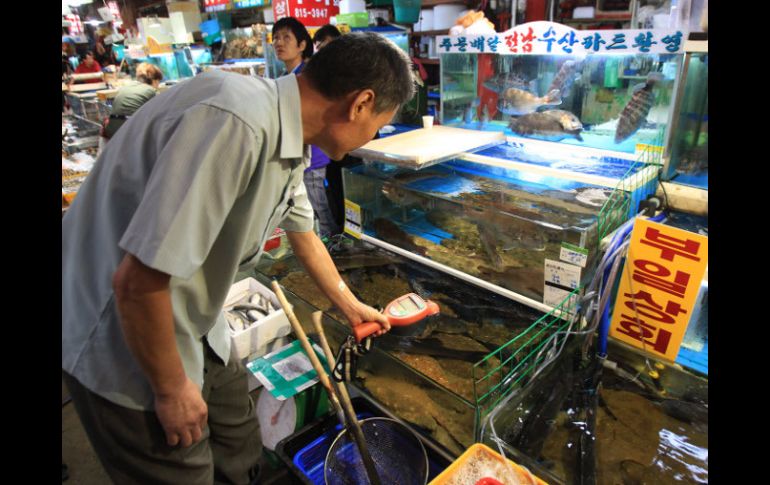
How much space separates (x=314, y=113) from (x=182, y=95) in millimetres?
326

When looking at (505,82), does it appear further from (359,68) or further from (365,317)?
(359,68)

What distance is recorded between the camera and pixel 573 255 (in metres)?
1.95

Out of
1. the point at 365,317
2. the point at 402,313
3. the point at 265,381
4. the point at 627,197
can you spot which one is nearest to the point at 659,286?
A: the point at 627,197

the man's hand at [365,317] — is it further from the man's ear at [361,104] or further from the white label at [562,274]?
the man's ear at [361,104]

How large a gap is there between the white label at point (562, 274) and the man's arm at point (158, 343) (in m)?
1.51

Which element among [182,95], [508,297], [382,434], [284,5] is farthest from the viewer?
[284,5]

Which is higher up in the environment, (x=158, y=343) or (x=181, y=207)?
(x=181, y=207)

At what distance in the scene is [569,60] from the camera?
2.74 metres

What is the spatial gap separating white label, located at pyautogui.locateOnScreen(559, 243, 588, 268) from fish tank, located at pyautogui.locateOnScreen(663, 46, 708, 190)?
61 centimetres

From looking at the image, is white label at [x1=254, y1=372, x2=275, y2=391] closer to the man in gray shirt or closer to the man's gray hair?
the man in gray shirt

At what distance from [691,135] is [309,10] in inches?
152
